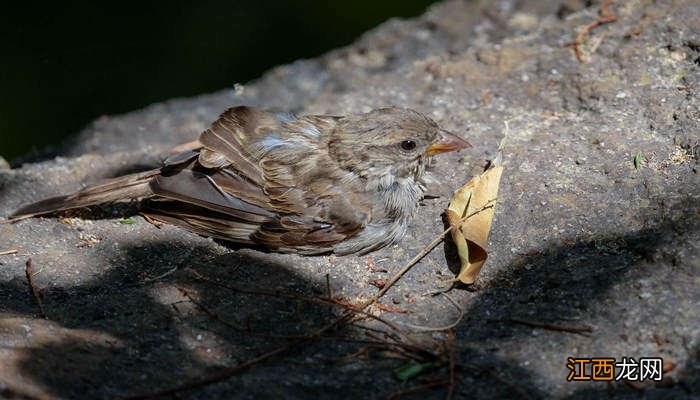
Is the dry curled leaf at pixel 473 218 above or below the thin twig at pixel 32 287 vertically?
below

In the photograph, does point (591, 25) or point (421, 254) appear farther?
point (591, 25)

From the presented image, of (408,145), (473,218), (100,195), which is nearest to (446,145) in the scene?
(408,145)

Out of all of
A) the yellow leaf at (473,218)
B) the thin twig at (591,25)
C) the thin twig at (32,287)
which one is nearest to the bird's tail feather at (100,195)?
the thin twig at (32,287)

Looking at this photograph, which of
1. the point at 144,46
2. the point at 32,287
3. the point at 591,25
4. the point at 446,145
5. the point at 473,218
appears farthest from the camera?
the point at 144,46

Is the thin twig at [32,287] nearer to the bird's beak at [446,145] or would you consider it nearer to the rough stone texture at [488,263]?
the rough stone texture at [488,263]

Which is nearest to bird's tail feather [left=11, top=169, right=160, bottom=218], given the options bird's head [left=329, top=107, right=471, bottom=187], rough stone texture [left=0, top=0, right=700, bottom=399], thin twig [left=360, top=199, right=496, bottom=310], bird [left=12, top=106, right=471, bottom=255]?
bird [left=12, top=106, right=471, bottom=255]

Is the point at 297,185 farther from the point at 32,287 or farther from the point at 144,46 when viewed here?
the point at 144,46
